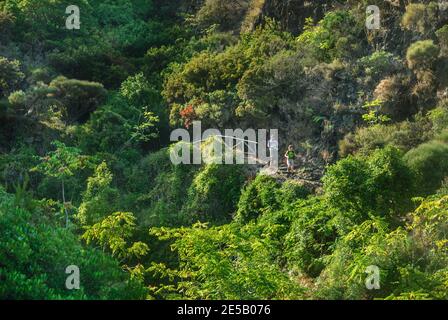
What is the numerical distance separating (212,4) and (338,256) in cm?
1616

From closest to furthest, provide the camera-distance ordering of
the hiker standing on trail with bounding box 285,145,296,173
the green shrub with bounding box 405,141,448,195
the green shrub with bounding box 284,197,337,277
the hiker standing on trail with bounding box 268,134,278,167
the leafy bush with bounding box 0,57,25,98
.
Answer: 1. the green shrub with bounding box 284,197,337,277
2. the green shrub with bounding box 405,141,448,195
3. the hiker standing on trail with bounding box 285,145,296,173
4. the hiker standing on trail with bounding box 268,134,278,167
5. the leafy bush with bounding box 0,57,25,98

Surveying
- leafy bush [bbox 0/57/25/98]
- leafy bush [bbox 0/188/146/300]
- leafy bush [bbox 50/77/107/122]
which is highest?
leafy bush [bbox 0/57/25/98]

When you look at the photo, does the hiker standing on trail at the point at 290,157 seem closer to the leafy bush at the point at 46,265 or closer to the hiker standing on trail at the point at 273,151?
the hiker standing on trail at the point at 273,151

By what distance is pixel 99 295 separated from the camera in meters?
11.0

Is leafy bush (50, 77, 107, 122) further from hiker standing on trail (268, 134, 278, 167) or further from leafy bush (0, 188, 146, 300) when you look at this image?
leafy bush (0, 188, 146, 300)

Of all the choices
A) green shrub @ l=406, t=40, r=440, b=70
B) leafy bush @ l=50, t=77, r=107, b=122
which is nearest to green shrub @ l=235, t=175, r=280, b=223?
green shrub @ l=406, t=40, r=440, b=70

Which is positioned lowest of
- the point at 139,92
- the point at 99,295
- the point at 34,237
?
the point at 99,295

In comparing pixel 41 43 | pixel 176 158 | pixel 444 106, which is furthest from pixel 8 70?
pixel 444 106

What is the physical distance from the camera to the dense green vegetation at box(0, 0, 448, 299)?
12.2 m

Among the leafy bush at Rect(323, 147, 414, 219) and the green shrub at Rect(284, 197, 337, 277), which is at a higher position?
the leafy bush at Rect(323, 147, 414, 219)

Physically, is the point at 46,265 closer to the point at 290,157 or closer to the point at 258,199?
the point at 258,199

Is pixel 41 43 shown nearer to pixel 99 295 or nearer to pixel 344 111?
pixel 344 111

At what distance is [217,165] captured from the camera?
2103 centimetres

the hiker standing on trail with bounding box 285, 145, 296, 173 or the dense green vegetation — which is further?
the hiker standing on trail with bounding box 285, 145, 296, 173
